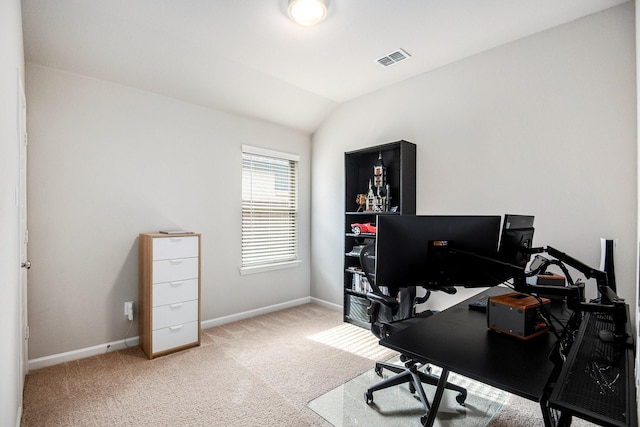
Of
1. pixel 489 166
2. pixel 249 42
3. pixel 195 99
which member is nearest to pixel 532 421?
pixel 489 166

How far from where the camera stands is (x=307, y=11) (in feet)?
7.30

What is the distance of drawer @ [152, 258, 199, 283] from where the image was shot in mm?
2817

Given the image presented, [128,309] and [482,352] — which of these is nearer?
[482,352]

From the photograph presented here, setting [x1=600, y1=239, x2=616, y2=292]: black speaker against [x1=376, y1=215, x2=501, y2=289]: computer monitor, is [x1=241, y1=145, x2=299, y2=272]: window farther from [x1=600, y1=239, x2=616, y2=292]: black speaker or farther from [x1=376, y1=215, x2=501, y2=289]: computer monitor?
[x1=600, y1=239, x2=616, y2=292]: black speaker

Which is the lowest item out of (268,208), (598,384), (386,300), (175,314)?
(175,314)

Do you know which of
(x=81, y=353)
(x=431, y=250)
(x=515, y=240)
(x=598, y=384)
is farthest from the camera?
(x=81, y=353)

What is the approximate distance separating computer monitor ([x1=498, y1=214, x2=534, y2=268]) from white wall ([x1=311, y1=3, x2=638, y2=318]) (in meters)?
0.80

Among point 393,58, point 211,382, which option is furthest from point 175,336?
point 393,58

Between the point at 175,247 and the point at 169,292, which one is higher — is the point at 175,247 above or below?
above

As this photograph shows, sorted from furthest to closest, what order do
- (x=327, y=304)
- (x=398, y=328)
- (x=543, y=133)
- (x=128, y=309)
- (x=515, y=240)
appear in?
(x=327, y=304) → (x=128, y=309) → (x=543, y=133) → (x=398, y=328) → (x=515, y=240)

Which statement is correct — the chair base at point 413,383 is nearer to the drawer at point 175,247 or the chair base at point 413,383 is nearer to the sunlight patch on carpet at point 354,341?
the sunlight patch on carpet at point 354,341

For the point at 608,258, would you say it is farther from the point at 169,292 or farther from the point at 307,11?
the point at 169,292

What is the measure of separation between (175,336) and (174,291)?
42 centimetres

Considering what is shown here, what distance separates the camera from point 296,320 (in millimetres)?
3822
